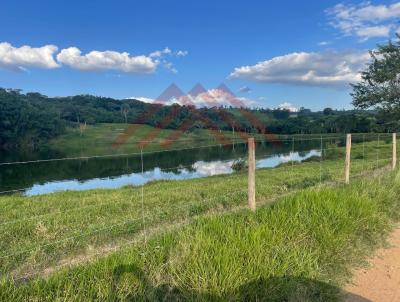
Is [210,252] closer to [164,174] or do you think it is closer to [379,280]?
[379,280]

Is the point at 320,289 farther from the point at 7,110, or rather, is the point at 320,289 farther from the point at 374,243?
the point at 7,110

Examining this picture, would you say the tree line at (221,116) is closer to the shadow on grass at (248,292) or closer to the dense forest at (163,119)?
the dense forest at (163,119)

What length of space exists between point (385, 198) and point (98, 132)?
3765 inches

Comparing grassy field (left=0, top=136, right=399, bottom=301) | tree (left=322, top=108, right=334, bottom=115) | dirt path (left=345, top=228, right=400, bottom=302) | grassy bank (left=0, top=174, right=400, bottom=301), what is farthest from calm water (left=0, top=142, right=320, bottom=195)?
tree (left=322, top=108, right=334, bottom=115)

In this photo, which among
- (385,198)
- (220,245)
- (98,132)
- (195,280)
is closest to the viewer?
(195,280)

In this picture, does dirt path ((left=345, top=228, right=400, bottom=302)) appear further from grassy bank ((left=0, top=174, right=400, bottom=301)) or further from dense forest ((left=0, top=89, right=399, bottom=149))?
dense forest ((left=0, top=89, right=399, bottom=149))

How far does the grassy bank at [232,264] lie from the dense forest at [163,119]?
115 feet

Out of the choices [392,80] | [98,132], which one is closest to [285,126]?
[392,80]

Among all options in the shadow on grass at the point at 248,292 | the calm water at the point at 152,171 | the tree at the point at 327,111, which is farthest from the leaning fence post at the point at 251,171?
the tree at the point at 327,111

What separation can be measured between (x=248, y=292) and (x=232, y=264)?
0.30 m

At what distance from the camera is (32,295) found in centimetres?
321

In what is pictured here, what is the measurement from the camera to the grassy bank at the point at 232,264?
338 centimetres

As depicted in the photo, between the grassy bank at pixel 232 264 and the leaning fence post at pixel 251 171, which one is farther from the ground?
the leaning fence post at pixel 251 171

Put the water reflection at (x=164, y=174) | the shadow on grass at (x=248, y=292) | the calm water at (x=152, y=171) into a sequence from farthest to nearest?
1. the calm water at (x=152, y=171)
2. the water reflection at (x=164, y=174)
3. the shadow on grass at (x=248, y=292)
